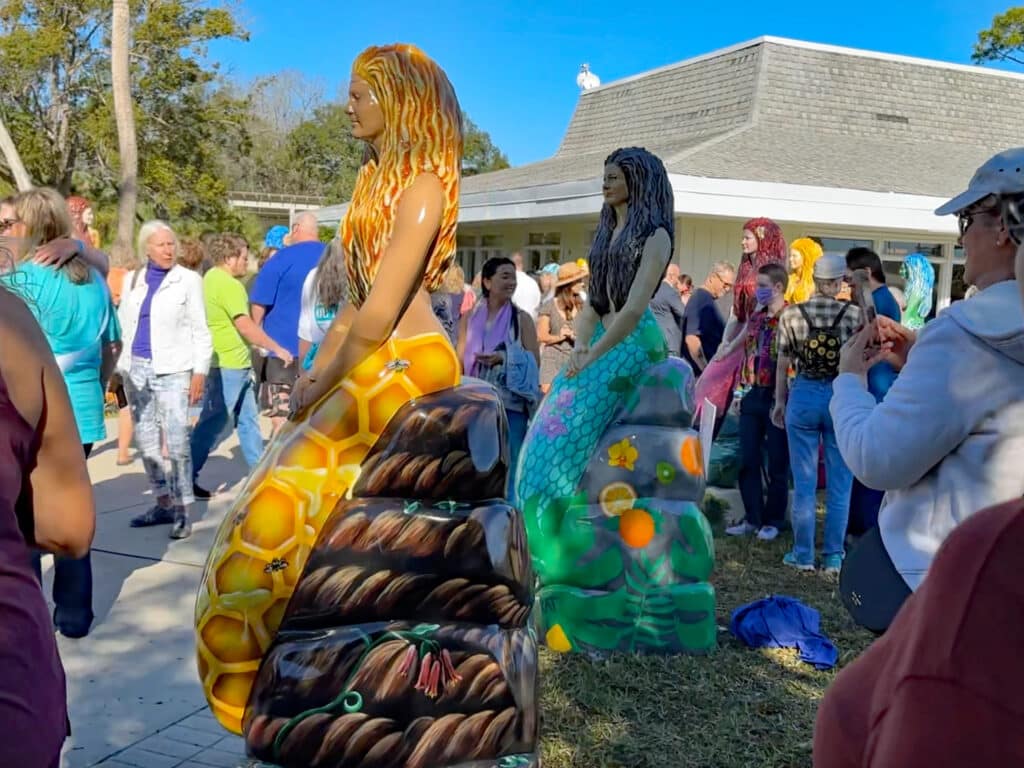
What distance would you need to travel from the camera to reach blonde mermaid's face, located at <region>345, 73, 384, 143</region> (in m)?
2.57

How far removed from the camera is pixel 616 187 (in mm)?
4262

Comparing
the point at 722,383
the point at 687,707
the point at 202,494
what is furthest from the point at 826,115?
the point at 687,707

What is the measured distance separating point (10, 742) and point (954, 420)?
1.88m

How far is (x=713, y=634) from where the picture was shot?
441 cm

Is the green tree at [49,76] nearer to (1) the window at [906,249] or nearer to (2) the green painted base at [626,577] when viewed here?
(1) the window at [906,249]

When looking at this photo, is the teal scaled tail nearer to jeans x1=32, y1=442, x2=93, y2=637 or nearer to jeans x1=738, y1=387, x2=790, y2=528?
jeans x1=32, y1=442, x2=93, y2=637

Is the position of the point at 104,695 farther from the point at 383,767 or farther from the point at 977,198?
the point at 977,198

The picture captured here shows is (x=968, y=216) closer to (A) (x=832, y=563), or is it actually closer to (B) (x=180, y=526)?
(A) (x=832, y=563)

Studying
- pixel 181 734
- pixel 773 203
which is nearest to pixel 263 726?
pixel 181 734

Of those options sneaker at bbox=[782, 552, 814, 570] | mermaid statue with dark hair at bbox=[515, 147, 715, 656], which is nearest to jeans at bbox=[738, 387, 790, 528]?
sneaker at bbox=[782, 552, 814, 570]

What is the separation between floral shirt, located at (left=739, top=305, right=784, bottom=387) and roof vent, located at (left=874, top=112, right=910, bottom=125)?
587 inches

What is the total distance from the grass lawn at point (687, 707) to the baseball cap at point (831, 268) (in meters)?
2.00

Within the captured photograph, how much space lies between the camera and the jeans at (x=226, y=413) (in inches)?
256

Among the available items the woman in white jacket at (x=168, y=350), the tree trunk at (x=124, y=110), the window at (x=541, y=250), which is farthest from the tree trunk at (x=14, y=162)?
the woman in white jacket at (x=168, y=350)
